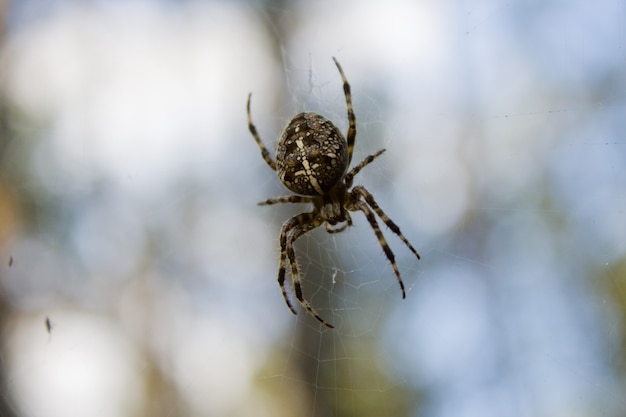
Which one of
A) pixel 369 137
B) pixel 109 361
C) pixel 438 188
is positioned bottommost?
pixel 109 361

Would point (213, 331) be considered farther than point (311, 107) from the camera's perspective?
Yes

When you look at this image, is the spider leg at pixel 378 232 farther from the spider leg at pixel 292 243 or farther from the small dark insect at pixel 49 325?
the small dark insect at pixel 49 325

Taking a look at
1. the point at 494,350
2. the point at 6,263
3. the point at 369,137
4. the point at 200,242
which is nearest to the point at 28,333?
the point at 6,263

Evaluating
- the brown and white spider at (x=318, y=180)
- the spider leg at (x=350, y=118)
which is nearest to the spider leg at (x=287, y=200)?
the brown and white spider at (x=318, y=180)

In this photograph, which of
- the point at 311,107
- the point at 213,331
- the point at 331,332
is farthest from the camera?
the point at 213,331

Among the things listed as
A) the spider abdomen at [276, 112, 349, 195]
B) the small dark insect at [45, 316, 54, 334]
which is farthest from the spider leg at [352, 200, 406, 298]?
the small dark insect at [45, 316, 54, 334]

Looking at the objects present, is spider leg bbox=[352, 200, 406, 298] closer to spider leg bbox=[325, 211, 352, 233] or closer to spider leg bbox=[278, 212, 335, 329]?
spider leg bbox=[325, 211, 352, 233]

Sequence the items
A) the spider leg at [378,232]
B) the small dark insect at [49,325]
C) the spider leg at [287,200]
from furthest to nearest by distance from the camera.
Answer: the small dark insect at [49,325] < the spider leg at [287,200] < the spider leg at [378,232]

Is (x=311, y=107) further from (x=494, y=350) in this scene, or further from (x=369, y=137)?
(x=494, y=350)
